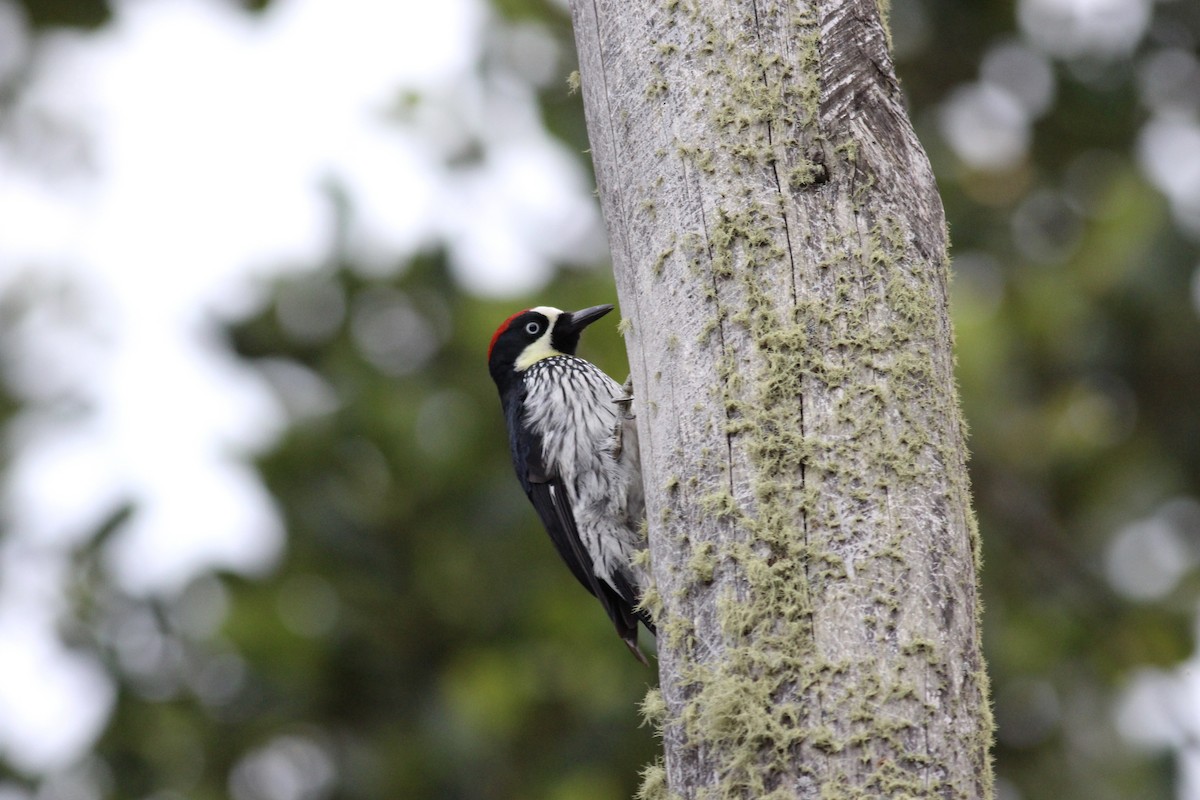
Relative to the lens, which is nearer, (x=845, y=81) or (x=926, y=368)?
(x=926, y=368)

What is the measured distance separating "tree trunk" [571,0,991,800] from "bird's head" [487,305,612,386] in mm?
2428

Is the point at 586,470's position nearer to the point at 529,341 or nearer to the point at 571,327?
the point at 571,327

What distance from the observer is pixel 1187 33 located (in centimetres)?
811

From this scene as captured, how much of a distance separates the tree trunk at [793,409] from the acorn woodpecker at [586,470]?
1.72m

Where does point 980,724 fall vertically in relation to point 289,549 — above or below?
below

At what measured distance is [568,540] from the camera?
173 inches

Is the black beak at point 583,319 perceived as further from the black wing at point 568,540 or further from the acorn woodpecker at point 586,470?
the black wing at point 568,540

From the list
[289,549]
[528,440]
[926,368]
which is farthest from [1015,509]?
[926,368]

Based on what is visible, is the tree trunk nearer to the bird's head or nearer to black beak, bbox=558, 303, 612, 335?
black beak, bbox=558, 303, 612, 335

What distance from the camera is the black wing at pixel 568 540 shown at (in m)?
4.30

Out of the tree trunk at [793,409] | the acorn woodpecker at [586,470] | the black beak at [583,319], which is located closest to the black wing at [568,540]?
the acorn woodpecker at [586,470]

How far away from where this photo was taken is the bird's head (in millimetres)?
5105

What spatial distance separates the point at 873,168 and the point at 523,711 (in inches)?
192

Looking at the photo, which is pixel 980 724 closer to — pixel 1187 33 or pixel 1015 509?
pixel 1015 509
